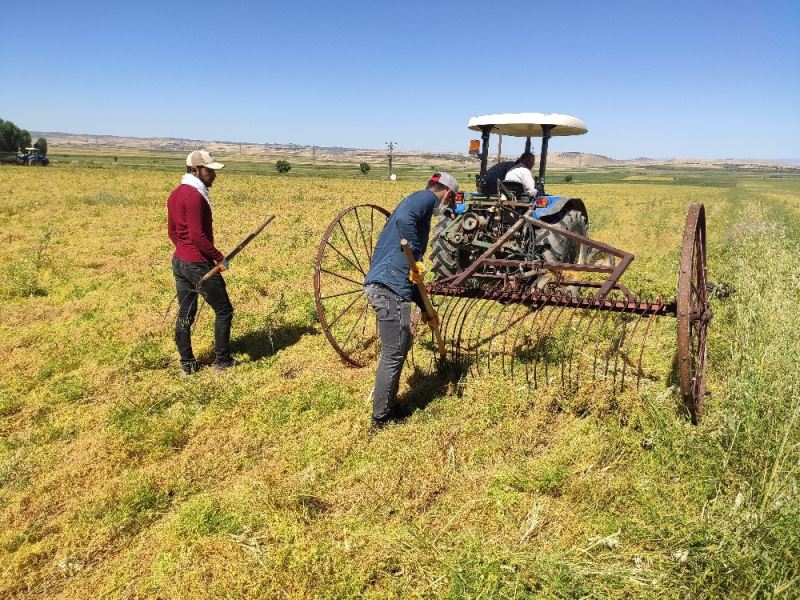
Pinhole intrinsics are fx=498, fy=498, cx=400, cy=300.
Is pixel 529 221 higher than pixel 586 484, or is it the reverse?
pixel 529 221

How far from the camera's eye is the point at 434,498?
308 cm

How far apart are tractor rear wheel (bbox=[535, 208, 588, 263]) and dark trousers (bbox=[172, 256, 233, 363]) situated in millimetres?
3668

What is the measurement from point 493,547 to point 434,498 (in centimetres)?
60

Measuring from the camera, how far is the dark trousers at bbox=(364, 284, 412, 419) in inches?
147

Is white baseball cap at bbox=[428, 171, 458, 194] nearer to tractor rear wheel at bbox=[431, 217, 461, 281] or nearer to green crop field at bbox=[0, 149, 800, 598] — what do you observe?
green crop field at bbox=[0, 149, 800, 598]

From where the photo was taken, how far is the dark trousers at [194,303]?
4.60 meters

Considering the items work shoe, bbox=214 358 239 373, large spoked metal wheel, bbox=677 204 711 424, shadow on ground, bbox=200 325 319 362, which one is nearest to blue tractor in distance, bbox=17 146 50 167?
shadow on ground, bbox=200 325 319 362

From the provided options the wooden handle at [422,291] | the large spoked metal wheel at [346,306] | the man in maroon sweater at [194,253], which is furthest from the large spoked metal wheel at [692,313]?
the man in maroon sweater at [194,253]

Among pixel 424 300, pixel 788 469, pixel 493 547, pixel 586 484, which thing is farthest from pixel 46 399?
pixel 788 469

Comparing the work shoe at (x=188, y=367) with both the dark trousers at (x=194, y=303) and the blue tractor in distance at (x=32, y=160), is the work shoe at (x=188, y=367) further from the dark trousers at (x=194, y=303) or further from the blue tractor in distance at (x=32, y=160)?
the blue tractor in distance at (x=32, y=160)

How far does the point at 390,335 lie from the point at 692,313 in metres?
2.11

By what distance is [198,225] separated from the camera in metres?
4.42

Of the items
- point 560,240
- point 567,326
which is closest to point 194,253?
point 567,326

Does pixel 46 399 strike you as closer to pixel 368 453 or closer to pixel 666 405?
pixel 368 453
